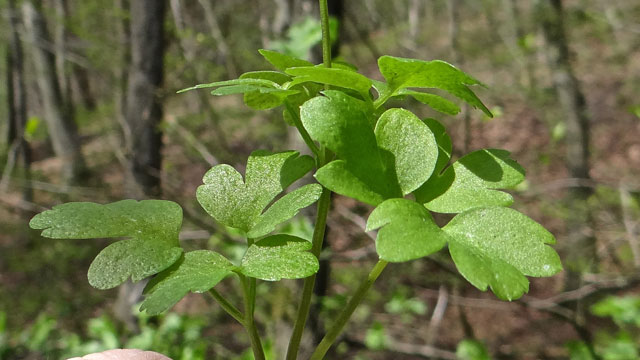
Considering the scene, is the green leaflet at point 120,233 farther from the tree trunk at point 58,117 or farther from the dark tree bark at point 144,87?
the tree trunk at point 58,117

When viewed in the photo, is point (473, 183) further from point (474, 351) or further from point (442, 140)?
point (474, 351)

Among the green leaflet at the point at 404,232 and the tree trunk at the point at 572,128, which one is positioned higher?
the green leaflet at the point at 404,232

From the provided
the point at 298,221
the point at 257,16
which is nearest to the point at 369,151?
the point at 298,221

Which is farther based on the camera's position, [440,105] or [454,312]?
[454,312]

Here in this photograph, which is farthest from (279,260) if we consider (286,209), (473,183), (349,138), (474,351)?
(474,351)

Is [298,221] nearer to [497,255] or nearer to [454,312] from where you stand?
[497,255]

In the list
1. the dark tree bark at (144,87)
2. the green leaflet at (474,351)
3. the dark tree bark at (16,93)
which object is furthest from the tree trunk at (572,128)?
the dark tree bark at (16,93)
